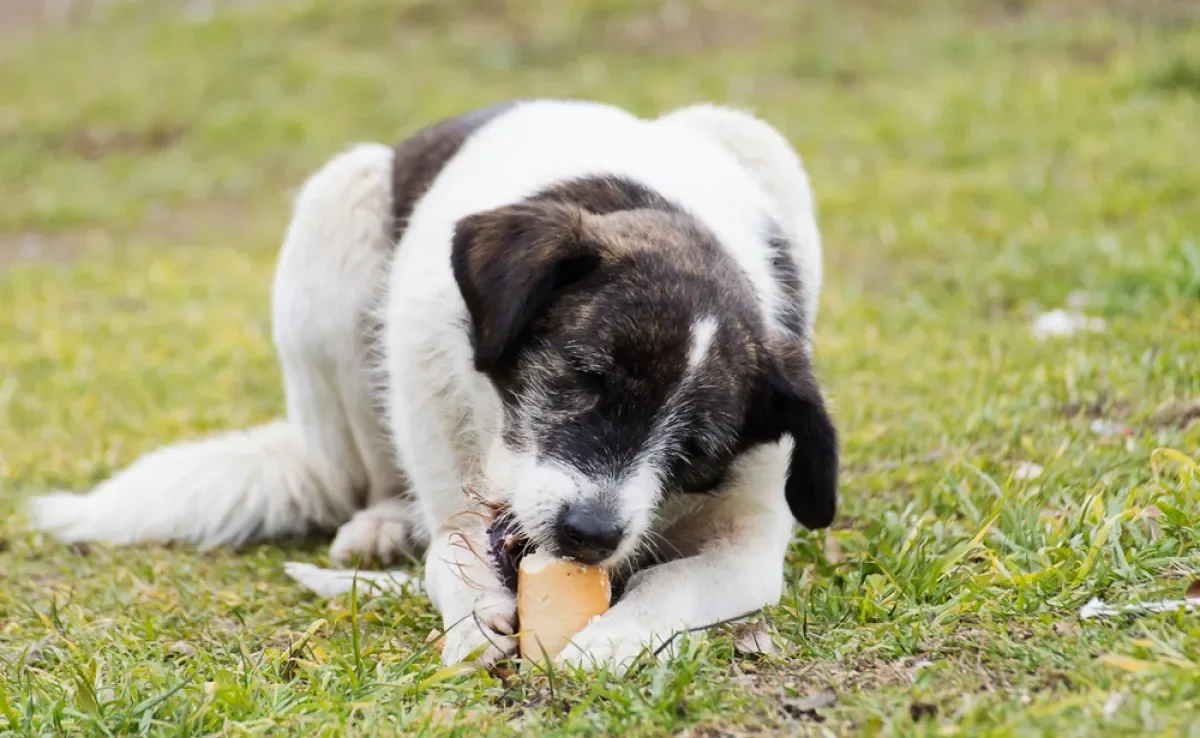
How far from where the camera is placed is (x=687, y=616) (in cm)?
361

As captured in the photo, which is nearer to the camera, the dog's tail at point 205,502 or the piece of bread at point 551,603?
the piece of bread at point 551,603

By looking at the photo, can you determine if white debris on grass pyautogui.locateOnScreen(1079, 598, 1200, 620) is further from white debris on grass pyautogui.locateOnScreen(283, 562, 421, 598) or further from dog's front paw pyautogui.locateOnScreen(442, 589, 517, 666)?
white debris on grass pyautogui.locateOnScreen(283, 562, 421, 598)

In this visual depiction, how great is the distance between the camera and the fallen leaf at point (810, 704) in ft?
10.0

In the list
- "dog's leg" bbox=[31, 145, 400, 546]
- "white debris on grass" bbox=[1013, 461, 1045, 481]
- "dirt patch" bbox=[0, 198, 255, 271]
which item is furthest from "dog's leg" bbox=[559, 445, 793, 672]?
"dirt patch" bbox=[0, 198, 255, 271]

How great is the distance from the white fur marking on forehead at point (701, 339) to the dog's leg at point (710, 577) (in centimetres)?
52

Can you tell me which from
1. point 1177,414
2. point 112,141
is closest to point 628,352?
point 1177,414

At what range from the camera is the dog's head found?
11.4ft

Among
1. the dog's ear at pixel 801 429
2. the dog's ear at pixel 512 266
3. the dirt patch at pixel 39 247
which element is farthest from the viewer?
the dirt patch at pixel 39 247

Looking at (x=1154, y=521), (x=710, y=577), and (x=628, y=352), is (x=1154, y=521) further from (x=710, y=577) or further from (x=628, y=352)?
(x=628, y=352)

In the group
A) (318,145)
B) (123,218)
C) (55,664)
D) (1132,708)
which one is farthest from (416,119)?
(1132,708)

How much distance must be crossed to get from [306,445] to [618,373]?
7.53 ft

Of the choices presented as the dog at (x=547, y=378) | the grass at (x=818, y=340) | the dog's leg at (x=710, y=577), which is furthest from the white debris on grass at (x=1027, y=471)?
the dog's leg at (x=710, y=577)

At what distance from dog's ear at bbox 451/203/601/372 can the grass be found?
2.84 feet

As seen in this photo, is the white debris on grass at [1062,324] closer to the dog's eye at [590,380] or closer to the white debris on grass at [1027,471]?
the white debris on grass at [1027,471]
